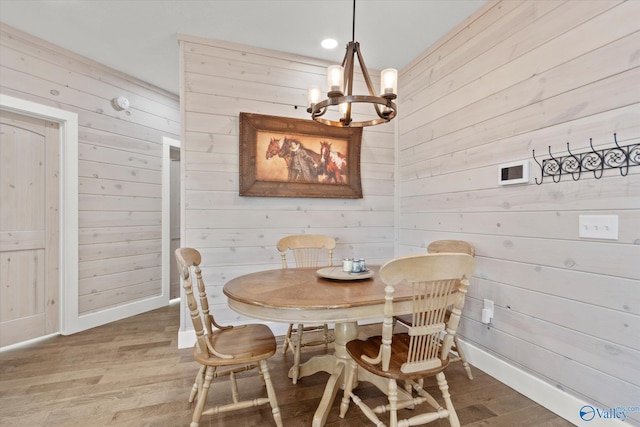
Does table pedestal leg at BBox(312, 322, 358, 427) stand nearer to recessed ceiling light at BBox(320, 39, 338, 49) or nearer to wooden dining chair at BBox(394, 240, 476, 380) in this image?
wooden dining chair at BBox(394, 240, 476, 380)

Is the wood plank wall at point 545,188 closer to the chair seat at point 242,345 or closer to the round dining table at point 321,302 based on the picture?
the round dining table at point 321,302

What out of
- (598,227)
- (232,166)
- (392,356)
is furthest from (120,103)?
(598,227)

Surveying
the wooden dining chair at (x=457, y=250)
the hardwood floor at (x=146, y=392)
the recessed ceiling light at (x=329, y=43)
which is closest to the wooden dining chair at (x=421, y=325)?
the hardwood floor at (x=146, y=392)

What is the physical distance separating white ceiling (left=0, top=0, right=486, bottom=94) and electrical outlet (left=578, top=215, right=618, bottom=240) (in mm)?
1716

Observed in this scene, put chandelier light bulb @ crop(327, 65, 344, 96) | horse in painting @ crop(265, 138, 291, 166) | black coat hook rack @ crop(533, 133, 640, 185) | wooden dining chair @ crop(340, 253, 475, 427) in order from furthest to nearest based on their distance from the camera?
horse in painting @ crop(265, 138, 291, 166)
chandelier light bulb @ crop(327, 65, 344, 96)
black coat hook rack @ crop(533, 133, 640, 185)
wooden dining chair @ crop(340, 253, 475, 427)

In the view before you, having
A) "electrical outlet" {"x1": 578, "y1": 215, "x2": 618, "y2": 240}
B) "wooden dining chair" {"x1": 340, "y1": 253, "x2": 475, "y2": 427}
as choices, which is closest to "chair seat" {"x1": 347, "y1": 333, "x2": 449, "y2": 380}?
"wooden dining chair" {"x1": 340, "y1": 253, "x2": 475, "y2": 427}

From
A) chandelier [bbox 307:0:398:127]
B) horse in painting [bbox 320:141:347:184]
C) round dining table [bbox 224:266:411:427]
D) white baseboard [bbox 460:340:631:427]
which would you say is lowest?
white baseboard [bbox 460:340:631:427]

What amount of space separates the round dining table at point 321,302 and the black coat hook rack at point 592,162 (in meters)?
1.10

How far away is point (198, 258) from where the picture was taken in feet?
6.46

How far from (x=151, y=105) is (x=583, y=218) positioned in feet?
13.9

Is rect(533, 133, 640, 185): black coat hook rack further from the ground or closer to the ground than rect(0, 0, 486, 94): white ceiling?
closer to the ground

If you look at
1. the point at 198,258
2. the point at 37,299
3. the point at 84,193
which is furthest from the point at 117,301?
the point at 198,258

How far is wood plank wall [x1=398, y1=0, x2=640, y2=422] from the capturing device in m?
1.54

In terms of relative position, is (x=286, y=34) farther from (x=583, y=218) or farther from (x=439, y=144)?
(x=583, y=218)
